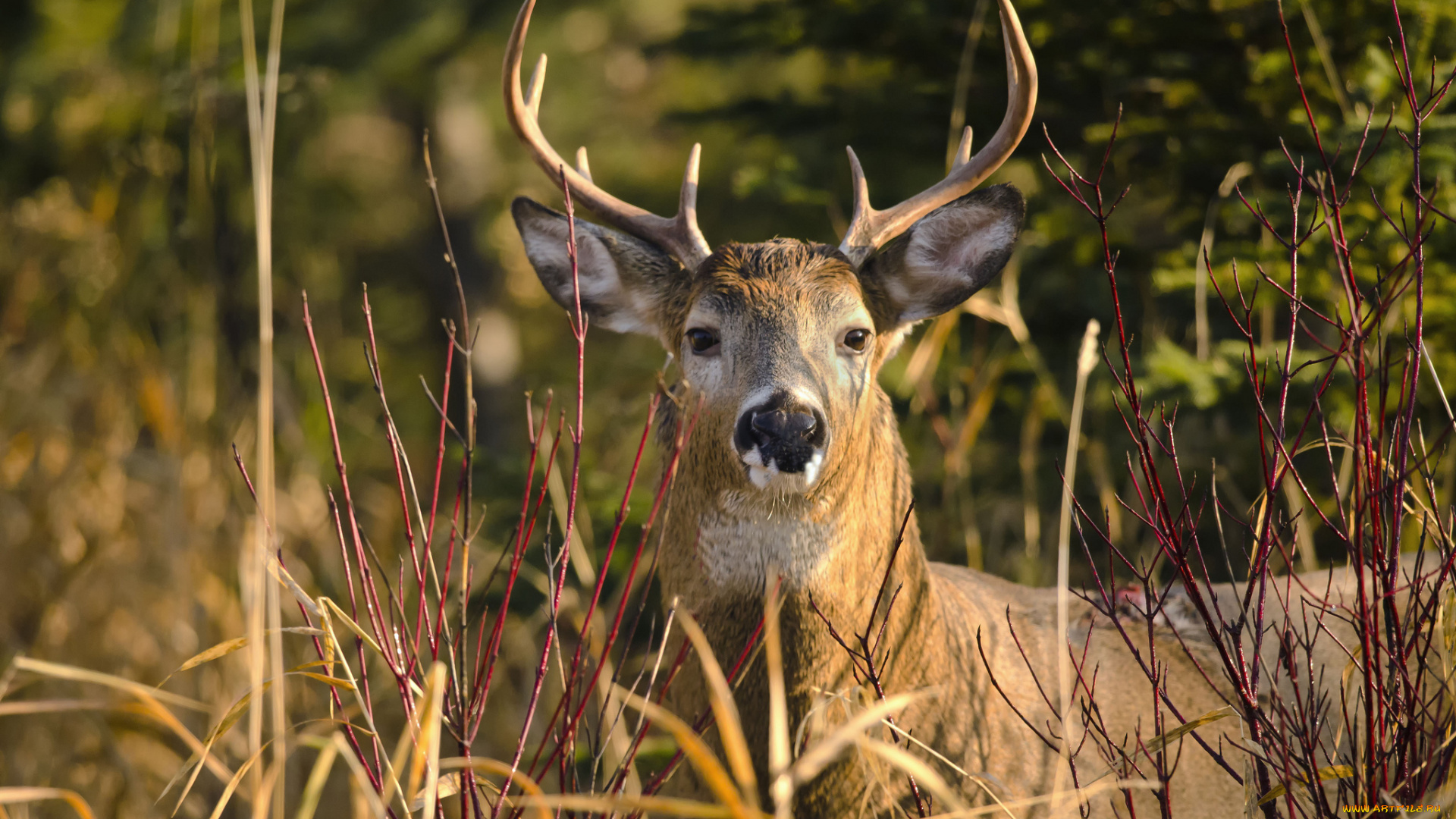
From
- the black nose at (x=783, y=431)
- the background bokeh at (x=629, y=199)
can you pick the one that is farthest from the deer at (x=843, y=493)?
the background bokeh at (x=629, y=199)

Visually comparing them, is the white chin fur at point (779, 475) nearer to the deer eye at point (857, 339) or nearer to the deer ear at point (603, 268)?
the deer eye at point (857, 339)

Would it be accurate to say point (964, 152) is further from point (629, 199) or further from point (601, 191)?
point (629, 199)

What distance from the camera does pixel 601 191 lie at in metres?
3.97

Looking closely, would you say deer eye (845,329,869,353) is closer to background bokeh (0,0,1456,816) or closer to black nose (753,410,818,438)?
black nose (753,410,818,438)

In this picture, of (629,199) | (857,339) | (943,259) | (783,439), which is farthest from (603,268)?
(629,199)

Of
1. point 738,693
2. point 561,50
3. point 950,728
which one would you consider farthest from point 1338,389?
point 561,50

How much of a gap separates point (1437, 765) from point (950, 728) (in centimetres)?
115

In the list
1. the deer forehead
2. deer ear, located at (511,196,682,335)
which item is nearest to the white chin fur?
the deer forehead

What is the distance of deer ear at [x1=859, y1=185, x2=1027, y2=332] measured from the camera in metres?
3.77

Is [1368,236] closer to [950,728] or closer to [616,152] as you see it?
[950,728]

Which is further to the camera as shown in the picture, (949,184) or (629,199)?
(629,199)

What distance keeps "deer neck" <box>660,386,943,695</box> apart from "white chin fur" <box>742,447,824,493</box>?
0.29 ft

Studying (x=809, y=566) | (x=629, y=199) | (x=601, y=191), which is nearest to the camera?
(x=809, y=566)

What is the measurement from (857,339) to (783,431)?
69 cm
